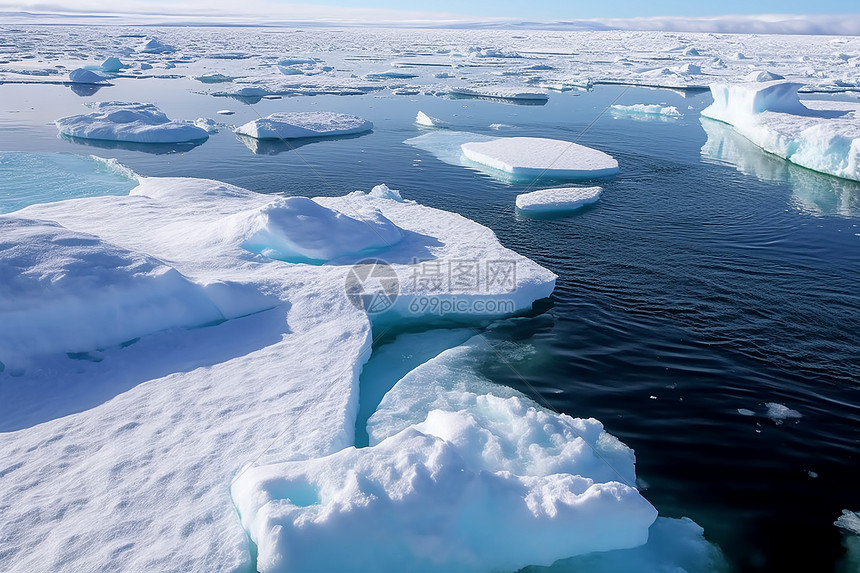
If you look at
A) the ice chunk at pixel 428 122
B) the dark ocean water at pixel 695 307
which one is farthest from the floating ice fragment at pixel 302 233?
the ice chunk at pixel 428 122

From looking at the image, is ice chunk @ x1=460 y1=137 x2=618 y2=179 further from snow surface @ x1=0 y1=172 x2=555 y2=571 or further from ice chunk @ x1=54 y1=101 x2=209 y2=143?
ice chunk @ x1=54 y1=101 x2=209 y2=143

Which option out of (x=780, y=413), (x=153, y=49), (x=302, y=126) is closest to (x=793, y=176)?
(x=780, y=413)

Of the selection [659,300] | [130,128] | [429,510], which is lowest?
[659,300]

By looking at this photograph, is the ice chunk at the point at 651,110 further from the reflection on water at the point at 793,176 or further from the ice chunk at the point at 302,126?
the ice chunk at the point at 302,126

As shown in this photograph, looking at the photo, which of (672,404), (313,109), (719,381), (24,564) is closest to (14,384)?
(24,564)

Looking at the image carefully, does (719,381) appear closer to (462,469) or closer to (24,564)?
(462,469)

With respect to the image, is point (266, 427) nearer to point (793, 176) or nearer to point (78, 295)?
point (78, 295)
